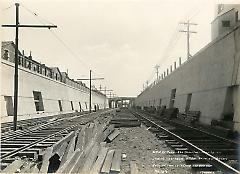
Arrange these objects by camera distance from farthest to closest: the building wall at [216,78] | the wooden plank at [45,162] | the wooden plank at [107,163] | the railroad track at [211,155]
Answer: the building wall at [216,78]
the railroad track at [211,155]
the wooden plank at [45,162]
the wooden plank at [107,163]

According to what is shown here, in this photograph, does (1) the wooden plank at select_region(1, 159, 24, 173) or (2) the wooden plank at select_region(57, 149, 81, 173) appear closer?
(2) the wooden plank at select_region(57, 149, 81, 173)

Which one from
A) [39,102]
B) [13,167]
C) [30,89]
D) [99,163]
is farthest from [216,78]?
[39,102]

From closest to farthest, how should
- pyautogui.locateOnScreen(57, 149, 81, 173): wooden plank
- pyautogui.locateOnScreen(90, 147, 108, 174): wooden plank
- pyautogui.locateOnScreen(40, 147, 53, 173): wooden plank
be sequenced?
pyautogui.locateOnScreen(57, 149, 81, 173): wooden plank < pyautogui.locateOnScreen(90, 147, 108, 174): wooden plank < pyautogui.locateOnScreen(40, 147, 53, 173): wooden plank

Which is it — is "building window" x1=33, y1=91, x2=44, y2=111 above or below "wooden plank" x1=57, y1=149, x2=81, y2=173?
above

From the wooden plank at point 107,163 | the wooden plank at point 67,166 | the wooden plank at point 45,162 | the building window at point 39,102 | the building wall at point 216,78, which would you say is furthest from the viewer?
the building window at point 39,102

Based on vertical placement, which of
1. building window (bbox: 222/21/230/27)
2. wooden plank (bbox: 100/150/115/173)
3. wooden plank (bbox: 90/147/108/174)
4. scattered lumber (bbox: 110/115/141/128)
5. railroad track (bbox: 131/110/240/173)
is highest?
building window (bbox: 222/21/230/27)

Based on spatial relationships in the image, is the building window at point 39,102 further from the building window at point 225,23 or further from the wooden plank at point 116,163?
the wooden plank at point 116,163

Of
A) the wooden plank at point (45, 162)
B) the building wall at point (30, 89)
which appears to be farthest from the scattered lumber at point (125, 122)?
the wooden plank at point (45, 162)

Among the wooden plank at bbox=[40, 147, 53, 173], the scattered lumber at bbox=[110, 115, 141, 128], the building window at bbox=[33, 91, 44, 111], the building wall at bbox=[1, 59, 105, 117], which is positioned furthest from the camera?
the building window at bbox=[33, 91, 44, 111]

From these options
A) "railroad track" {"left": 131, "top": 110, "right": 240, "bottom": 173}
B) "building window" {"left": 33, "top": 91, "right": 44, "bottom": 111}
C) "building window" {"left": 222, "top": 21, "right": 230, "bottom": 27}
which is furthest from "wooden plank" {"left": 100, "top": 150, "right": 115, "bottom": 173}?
"building window" {"left": 33, "top": 91, "right": 44, "bottom": 111}

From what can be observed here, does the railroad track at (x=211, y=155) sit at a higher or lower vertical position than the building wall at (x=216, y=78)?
lower

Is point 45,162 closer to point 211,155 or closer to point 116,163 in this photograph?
point 116,163

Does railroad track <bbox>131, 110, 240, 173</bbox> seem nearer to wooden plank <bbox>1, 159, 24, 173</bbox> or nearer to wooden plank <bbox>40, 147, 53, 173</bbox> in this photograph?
wooden plank <bbox>40, 147, 53, 173</bbox>

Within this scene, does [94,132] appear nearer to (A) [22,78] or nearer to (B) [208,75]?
(B) [208,75]
